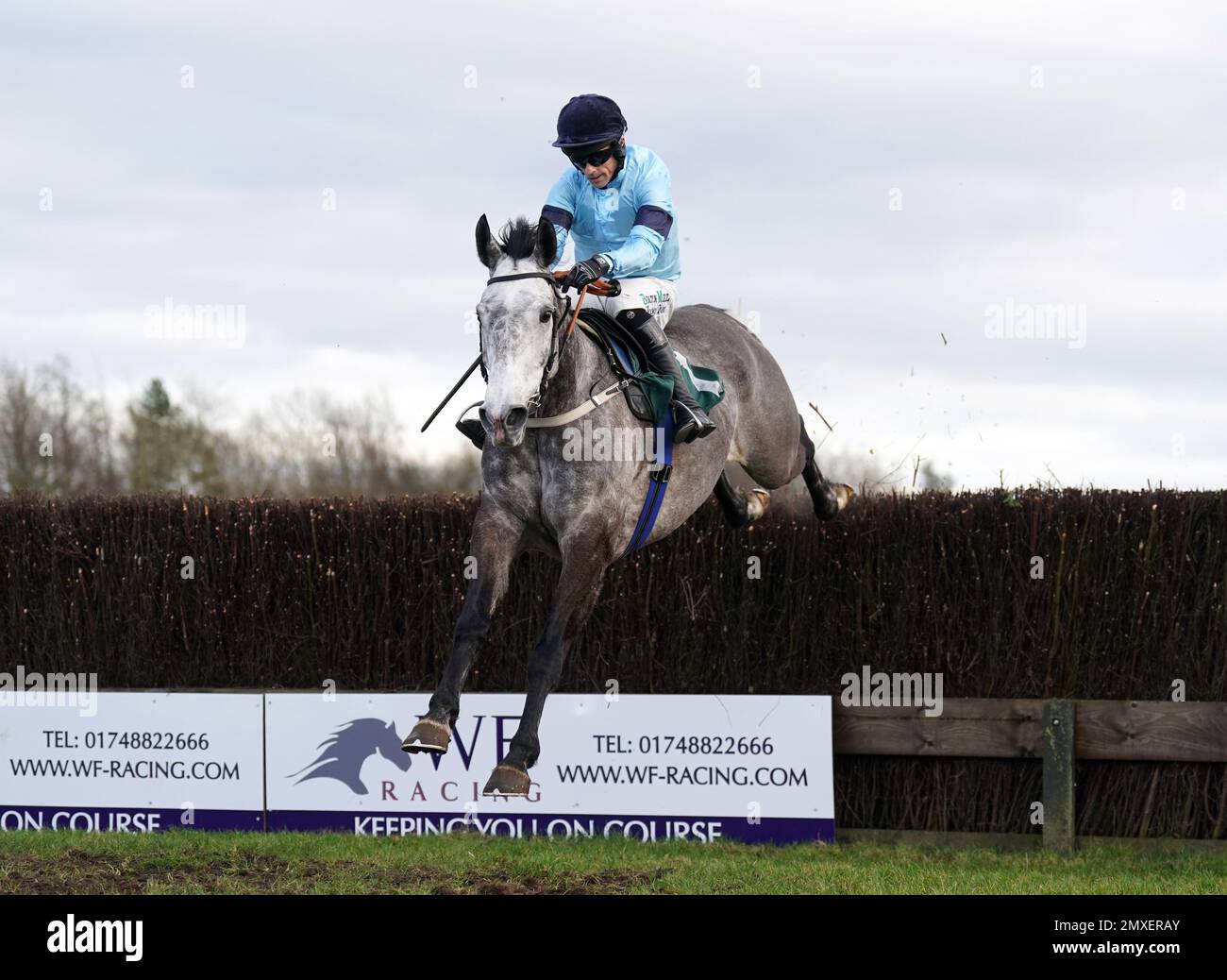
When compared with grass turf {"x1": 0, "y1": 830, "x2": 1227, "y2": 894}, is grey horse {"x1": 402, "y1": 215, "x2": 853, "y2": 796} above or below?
above

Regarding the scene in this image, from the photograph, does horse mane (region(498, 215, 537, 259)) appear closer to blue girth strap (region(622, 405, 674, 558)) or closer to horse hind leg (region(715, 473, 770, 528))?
blue girth strap (region(622, 405, 674, 558))

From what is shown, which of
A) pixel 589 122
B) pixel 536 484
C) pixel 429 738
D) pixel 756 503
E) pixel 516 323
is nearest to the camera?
pixel 429 738

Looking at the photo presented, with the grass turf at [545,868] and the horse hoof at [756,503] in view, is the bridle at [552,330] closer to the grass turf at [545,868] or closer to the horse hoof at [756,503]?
the horse hoof at [756,503]

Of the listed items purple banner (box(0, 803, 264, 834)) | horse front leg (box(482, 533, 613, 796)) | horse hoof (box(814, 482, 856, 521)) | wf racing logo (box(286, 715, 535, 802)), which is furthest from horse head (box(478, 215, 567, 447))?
purple banner (box(0, 803, 264, 834))

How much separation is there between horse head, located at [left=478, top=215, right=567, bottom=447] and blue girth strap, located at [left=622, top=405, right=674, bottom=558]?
868mm

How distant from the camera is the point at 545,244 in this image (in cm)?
647

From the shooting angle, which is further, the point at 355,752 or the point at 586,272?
the point at 355,752

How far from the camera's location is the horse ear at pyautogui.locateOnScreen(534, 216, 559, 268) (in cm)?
645

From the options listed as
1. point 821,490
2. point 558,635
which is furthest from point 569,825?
point 558,635

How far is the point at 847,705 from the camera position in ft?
33.0

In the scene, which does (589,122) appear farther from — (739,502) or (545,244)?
(739,502)

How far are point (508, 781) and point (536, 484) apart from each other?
145 centimetres

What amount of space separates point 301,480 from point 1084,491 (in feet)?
126
